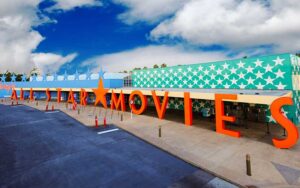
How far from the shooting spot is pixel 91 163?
11078 mm

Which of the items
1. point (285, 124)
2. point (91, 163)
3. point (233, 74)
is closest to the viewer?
point (91, 163)

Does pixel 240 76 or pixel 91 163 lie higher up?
pixel 240 76

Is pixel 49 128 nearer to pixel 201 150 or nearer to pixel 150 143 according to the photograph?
pixel 150 143

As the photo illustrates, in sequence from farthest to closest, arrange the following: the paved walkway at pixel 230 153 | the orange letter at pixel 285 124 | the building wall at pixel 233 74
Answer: the building wall at pixel 233 74, the orange letter at pixel 285 124, the paved walkway at pixel 230 153

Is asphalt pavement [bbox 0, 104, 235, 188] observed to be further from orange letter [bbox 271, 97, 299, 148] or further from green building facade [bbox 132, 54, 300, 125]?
green building facade [bbox 132, 54, 300, 125]

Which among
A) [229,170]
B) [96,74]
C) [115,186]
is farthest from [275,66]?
[96,74]

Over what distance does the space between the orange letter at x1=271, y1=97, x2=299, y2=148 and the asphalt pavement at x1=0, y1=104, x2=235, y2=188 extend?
262 inches

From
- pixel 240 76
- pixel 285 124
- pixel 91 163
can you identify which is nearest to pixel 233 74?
pixel 240 76

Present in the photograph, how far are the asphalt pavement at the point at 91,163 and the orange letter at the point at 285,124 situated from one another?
6.65 meters

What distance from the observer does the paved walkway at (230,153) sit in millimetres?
9094

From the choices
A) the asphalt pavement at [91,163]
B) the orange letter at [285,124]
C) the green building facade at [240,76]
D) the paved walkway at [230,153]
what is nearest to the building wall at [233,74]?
the green building facade at [240,76]

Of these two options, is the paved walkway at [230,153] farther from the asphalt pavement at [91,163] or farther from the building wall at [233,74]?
the building wall at [233,74]

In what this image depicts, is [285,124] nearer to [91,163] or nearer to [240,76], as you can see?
[240,76]

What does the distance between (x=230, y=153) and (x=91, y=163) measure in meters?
8.66
